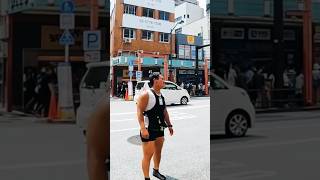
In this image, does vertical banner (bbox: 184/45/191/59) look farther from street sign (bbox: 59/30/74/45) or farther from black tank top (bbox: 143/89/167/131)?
street sign (bbox: 59/30/74/45)

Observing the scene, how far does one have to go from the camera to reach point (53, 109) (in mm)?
2250

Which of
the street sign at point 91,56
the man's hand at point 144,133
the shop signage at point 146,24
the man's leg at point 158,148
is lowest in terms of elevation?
the man's leg at point 158,148

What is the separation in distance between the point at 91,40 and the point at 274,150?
1.62 metres

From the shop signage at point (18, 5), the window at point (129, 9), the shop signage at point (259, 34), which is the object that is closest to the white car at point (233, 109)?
the shop signage at point (259, 34)

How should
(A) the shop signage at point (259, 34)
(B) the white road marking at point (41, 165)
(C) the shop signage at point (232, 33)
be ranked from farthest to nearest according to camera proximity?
(A) the shop signage at point (259, 34) < (C) the shop signage at point (232, 33) < (B) the white road marking at point (41, 165)

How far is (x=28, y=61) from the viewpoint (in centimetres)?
221

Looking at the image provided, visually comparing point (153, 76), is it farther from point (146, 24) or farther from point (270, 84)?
point (270, 84)

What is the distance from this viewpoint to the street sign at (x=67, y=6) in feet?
6.96

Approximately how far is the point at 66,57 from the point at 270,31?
4.49ft

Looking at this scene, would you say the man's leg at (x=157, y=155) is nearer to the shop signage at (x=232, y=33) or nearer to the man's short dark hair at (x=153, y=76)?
the man's short dark hair at (x=153, y=76)

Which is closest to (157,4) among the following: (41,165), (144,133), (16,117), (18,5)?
(144,133)

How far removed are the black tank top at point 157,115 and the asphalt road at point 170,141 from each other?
0.11 ft

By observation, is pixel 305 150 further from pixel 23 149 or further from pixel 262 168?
pixel 23 149

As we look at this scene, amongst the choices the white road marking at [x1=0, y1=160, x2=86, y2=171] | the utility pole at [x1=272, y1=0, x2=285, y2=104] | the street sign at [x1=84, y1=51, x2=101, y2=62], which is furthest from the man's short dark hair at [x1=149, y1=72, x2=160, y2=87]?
the utility pole at [x1=272, y1=0, x2=285, y2=104]
